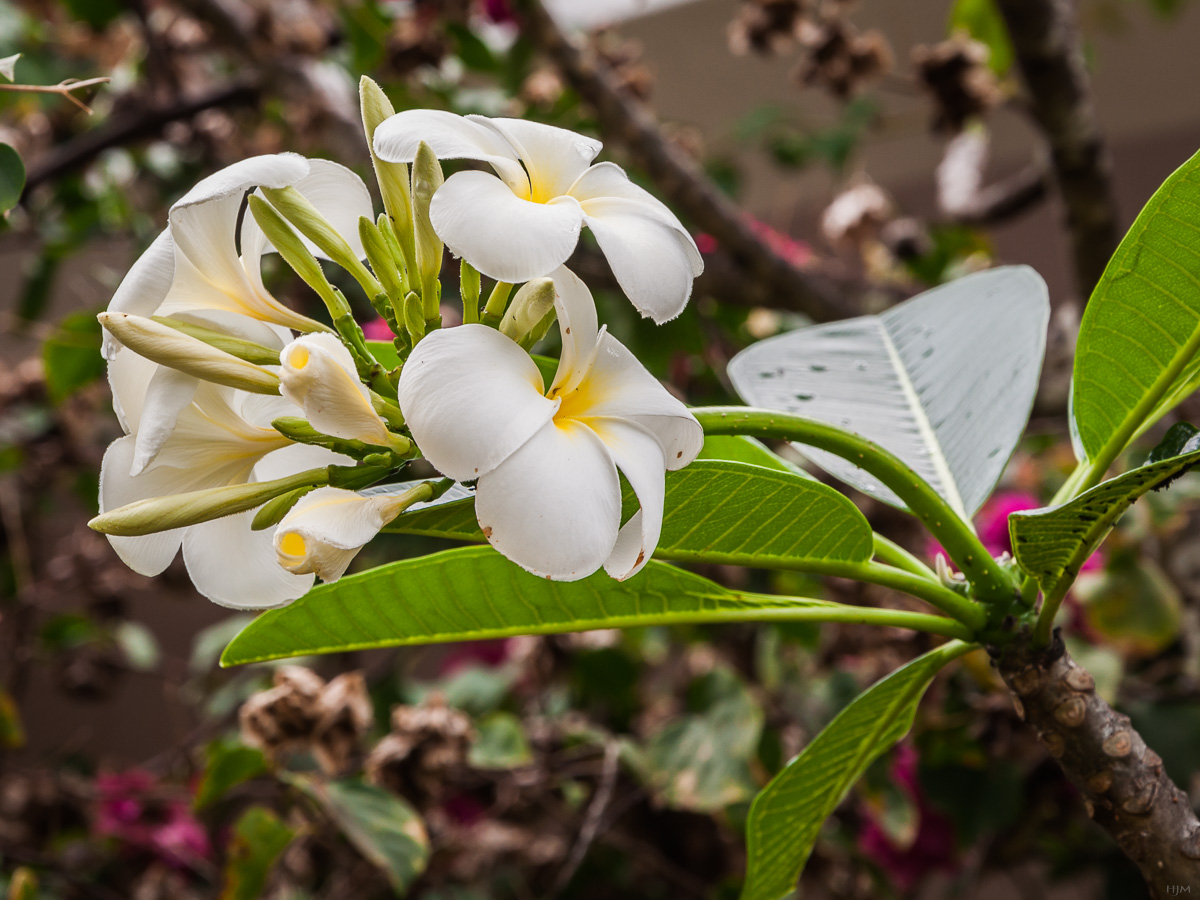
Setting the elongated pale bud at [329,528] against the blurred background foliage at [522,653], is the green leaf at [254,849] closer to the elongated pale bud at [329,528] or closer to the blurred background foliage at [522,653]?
the blurred background foliage at [522,653]

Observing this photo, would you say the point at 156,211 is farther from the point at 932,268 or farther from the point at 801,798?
the point at 801,798

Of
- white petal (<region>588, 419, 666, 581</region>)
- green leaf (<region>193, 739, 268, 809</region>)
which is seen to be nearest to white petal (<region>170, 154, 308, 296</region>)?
white petal (<region>588, 419, 666, 581</region>)

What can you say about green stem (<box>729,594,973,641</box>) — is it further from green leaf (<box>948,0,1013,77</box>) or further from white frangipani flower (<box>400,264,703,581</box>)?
green leaf (<box>948,0,1013,77</box>)

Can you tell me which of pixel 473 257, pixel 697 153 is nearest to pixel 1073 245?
pixel 697 153

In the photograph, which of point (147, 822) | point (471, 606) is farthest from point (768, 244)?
Result: point (147, 822)

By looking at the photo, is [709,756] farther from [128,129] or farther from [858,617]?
[128,129]
